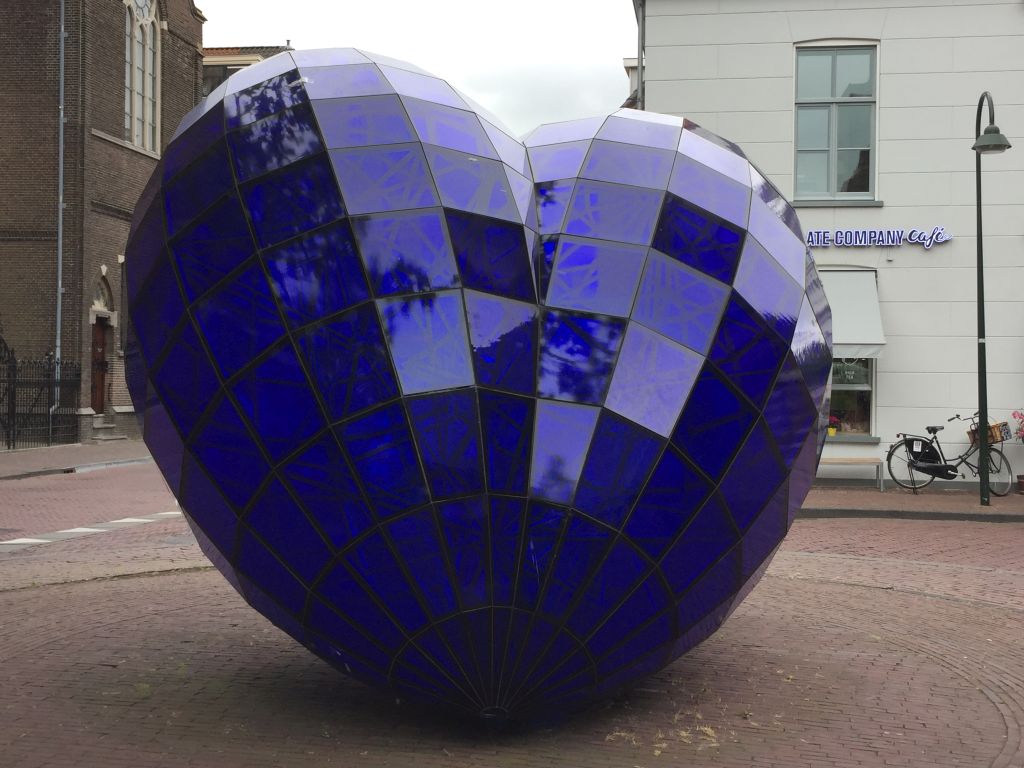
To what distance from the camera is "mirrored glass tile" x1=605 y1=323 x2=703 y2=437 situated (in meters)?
5.25

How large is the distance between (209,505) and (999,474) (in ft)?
59.8

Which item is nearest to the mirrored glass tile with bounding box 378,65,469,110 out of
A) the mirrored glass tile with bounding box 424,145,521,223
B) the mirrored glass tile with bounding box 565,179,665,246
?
the mirrored glass tile with bounding box 424,145,521,223

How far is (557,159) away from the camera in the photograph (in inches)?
232

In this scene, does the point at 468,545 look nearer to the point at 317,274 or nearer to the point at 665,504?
the point at 665,504

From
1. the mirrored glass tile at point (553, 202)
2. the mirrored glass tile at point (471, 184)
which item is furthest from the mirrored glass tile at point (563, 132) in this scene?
the mirrored glass tile at point (471, 184)

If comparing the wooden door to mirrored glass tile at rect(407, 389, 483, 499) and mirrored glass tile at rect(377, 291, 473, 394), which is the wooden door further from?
mirrored glass tile at rect(407, 389, 483, 499)

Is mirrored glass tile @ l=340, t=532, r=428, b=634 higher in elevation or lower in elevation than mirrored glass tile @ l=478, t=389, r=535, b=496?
lower

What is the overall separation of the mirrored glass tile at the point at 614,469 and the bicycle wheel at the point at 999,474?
16141 mm

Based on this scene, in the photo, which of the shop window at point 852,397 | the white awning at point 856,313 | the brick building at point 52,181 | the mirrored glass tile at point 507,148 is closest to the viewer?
the mirrored glass tile at point 507,148

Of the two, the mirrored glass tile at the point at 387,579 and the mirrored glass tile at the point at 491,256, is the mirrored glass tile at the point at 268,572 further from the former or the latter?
the mirrored glass tile at the point at 491,256

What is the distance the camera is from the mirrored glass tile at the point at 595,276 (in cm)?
534

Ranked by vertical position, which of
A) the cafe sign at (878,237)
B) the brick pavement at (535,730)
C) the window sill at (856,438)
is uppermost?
the cafe sign at (878,237)

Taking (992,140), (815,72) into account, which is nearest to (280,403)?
(992,140)

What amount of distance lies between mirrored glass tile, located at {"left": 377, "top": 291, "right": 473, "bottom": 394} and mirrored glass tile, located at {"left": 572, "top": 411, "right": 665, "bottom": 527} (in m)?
0.64
